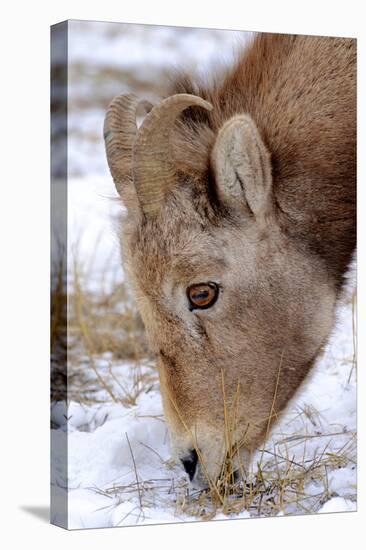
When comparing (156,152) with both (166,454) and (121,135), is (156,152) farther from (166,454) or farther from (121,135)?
(166,454)

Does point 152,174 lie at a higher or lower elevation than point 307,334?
higher

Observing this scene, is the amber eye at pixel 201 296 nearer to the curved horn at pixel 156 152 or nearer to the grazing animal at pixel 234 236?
the grazing animal at pixel 234 236

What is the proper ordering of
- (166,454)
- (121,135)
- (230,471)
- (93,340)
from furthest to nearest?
1. (93,340)
2. (166,454)
3. (121,135)
4. (230,471)

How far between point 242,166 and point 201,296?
1.85 ft

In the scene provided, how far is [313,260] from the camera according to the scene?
4988mm

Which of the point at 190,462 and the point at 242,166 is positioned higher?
the point at 242,166

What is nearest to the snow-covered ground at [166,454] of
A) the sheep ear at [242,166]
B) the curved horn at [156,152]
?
the sheep ear at [242,166]

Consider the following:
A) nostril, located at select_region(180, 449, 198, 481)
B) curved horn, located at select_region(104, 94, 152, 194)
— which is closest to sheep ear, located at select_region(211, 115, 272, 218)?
curved horn, located at select_region(104, 94, 152, 194)

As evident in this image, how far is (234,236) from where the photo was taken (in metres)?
4.82

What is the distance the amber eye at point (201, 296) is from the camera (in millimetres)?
A: 4719

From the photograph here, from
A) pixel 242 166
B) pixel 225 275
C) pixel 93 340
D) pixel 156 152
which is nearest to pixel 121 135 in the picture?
pixel 156 152

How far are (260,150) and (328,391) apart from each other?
1.58m

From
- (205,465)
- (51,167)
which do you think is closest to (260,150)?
(51,167)

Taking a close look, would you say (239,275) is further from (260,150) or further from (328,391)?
(328,391)
